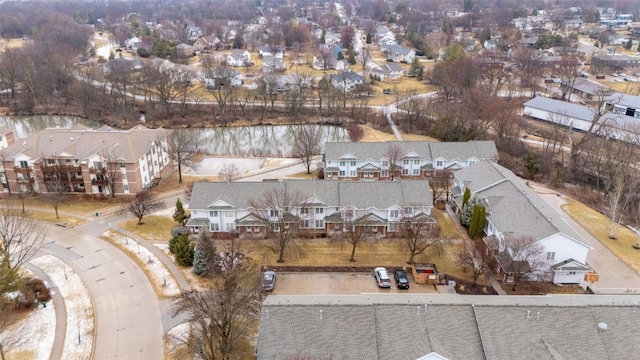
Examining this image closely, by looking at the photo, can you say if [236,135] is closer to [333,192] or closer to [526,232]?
[333,192]

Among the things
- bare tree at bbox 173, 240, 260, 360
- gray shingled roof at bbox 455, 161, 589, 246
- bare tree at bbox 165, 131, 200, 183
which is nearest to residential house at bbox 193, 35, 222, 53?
bare tree at bbox 165, 131, 200, 183

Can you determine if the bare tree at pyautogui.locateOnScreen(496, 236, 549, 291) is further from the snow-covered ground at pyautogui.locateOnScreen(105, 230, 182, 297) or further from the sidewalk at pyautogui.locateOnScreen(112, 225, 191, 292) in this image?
the snow-covered ground at pyautogui.locateOnScreen(105, 230, 182, 297)

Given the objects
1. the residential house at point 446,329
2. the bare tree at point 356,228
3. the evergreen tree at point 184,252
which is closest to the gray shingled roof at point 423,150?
the bare tree at point 356,228

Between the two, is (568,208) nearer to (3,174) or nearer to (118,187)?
(118,187)

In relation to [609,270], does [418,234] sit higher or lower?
higher

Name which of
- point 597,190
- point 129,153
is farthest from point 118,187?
point 597,190

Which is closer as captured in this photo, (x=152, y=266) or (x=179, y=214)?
(x=152, y=266)

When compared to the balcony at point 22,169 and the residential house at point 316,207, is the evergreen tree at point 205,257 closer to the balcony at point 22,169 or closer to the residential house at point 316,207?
the residential house at point 316,207

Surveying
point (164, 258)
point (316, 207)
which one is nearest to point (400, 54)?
point (316, 207)
